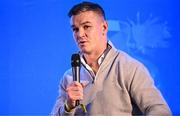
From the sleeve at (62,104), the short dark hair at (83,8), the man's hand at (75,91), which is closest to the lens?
the man's hand at (75,91)

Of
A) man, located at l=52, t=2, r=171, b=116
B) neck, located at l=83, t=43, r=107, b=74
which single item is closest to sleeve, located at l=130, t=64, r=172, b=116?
man, located at l=52, t=2, r=171, b=116

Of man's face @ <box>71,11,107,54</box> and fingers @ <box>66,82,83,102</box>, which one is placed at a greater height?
man's face @ <box>71,11,107,54</box>

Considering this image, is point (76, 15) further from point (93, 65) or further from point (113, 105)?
point (113, 105)

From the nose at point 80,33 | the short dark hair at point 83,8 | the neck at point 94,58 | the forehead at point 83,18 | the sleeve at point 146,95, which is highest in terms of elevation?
the short dark hair at point 83,8

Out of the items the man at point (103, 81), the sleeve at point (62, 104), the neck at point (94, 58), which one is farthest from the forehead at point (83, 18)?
the sleeve at point (62, 104)

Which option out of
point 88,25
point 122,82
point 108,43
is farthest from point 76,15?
point 122,82

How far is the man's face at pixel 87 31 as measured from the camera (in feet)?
4.71

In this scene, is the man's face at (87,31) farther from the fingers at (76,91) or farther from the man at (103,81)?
the fingers at (76,91)

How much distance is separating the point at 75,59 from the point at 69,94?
6.0 inches

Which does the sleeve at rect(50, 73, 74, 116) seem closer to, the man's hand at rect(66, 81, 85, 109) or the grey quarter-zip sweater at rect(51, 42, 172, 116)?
the grey quarter-zip sweater at rect(51, 42, 172, 116)

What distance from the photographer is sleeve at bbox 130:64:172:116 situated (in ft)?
3.94

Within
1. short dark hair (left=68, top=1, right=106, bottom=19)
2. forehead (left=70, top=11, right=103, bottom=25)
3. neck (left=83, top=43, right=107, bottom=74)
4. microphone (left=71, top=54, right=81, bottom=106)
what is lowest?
microphone (left=71, top=54, right=81, bottom=106)

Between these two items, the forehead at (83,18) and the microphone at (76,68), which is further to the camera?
the forehead at (83,18)

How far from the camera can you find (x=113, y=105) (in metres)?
1.34
